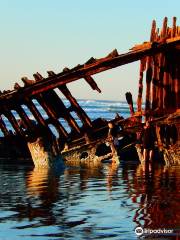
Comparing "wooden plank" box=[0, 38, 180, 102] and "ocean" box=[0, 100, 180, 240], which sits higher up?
"wooden plank" box=[0, 38, 180, 102]

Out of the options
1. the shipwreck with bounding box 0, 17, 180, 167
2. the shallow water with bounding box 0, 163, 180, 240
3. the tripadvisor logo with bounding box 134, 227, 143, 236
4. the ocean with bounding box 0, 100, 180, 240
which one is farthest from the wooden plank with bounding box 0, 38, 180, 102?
the tripadvisor logo with bounding box 134, 227, 143, 236

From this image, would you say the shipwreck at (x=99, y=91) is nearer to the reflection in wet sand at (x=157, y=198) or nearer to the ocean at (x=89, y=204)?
Result: the ocean at (x=89, y=204)

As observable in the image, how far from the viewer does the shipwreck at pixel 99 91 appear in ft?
68.4

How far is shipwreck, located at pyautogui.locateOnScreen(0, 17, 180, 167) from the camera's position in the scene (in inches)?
821

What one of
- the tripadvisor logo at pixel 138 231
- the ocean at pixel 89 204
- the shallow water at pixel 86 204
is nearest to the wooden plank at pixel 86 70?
the ocean at pixel 89 204

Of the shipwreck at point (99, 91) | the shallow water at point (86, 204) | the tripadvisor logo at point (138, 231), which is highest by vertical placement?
the shipwreck at point (99, 91)

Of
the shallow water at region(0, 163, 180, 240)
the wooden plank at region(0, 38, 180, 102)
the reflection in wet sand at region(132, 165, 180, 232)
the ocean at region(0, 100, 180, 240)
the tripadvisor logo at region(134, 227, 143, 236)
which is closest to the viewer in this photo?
the tripadvisor logo at region(134, 227, 143, 236)

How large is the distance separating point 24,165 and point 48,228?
1339cm

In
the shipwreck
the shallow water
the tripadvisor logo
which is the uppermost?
the shipwreck

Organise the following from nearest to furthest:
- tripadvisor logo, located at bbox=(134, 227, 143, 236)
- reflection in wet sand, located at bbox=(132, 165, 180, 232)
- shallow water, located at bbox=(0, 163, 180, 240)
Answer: tripadvisor logo, located at bbox=(134, 227, 143, 236) → shallow water, located at bbox=(0, 163, 180, 240) → reflection in wet sand, located at bbox=(132, 165, 180, 232)

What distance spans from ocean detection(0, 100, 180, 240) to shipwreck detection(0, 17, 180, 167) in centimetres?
227

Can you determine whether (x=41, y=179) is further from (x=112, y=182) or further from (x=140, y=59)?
(x=140, y=59)

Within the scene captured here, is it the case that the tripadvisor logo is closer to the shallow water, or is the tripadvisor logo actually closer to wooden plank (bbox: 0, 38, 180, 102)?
the shallow water

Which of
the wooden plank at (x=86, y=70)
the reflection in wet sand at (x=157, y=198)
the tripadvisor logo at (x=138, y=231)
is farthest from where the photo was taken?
the wooden plank at (x=86, y=70)
